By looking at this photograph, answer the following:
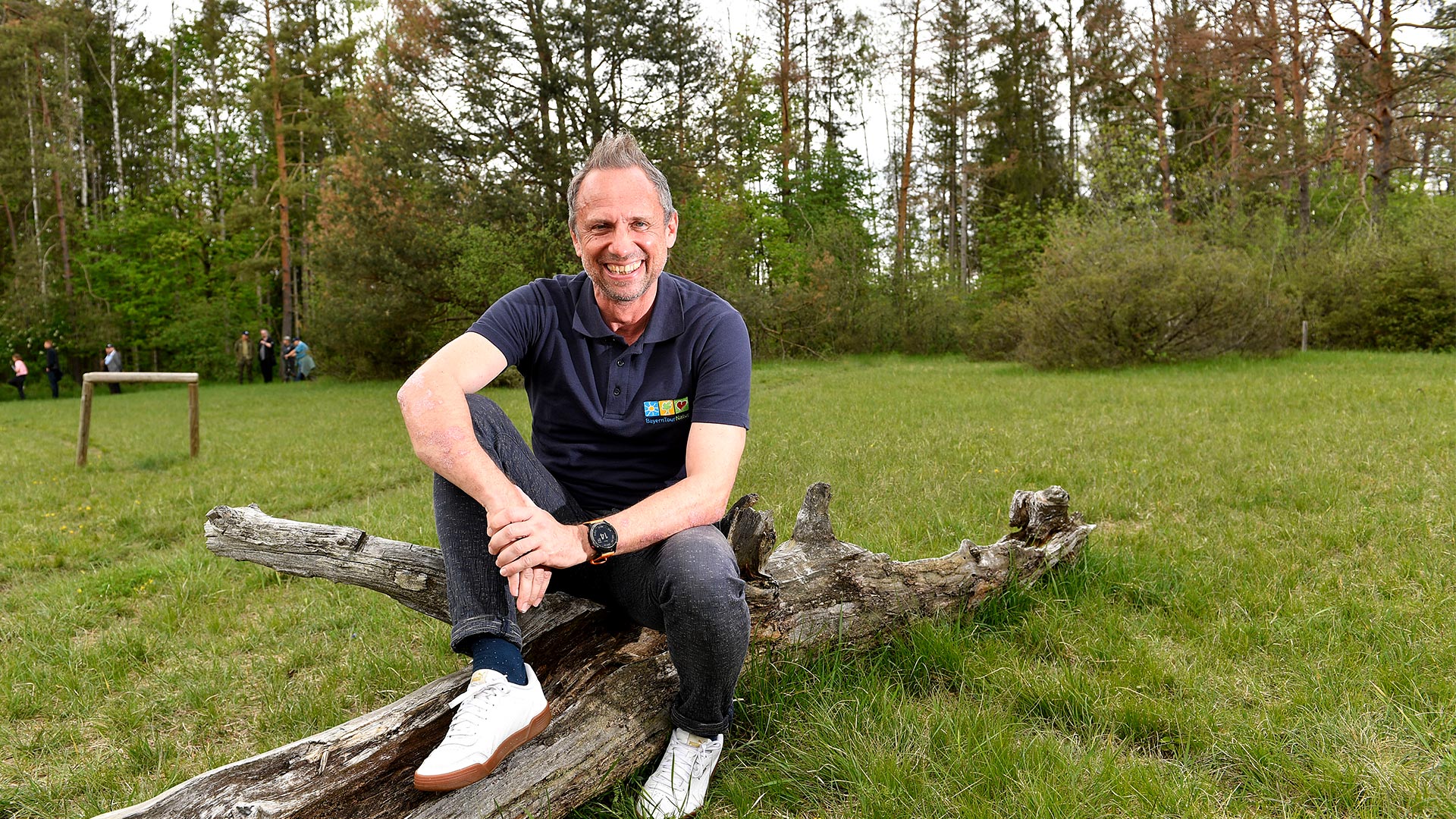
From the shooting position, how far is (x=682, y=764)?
7.77ft

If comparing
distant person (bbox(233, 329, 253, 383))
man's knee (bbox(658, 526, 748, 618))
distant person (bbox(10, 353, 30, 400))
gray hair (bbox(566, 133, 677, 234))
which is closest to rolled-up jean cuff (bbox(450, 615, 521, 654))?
man's knee (bbox(658, 526, 748, 618))

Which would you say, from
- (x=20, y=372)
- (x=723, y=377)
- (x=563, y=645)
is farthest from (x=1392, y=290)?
(x=20, y=372)

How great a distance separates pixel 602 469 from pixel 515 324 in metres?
0.54

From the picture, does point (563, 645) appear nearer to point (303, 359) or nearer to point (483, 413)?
point (483, 413)

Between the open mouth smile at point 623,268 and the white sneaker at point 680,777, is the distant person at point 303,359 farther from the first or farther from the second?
the white sneaker at point 680,777

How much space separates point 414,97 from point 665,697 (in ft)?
74.0

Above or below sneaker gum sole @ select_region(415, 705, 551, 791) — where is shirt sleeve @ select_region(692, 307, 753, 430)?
above

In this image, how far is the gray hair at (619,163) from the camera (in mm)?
2744

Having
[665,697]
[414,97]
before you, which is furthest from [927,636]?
[414,97]

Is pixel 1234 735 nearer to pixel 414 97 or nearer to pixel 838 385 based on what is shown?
pixel 838 385

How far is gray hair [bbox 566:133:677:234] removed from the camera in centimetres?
274

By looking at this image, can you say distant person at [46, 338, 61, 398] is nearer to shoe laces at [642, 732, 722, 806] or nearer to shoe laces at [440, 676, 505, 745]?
shoe laces at [440, 676, 505, 745]

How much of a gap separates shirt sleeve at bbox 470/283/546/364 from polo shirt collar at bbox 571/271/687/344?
0.13m

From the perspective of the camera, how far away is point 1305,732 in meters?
2.59
